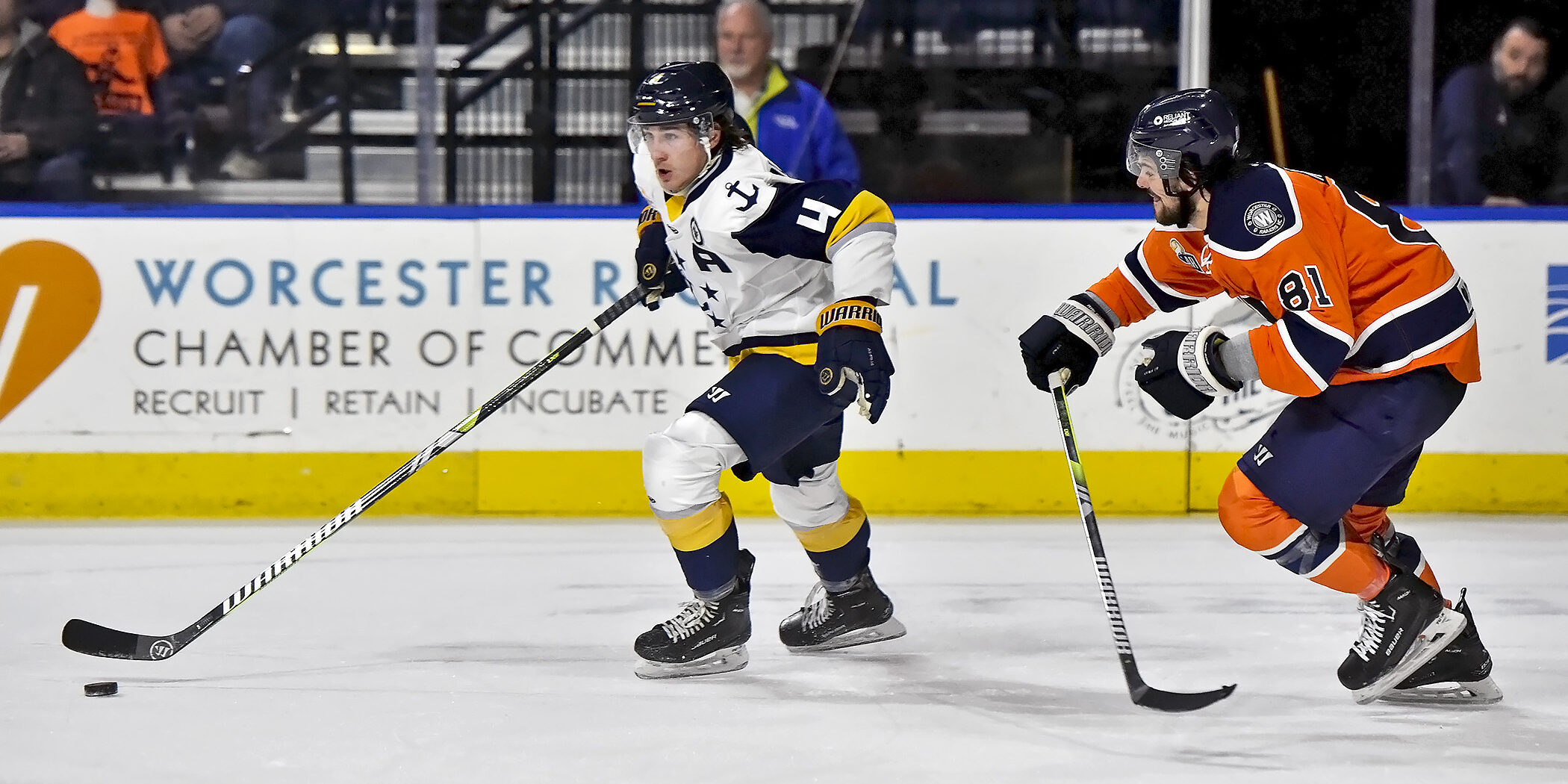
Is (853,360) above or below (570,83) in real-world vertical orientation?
below

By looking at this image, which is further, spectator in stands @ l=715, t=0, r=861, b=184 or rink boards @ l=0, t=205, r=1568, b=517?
spectator in stands @ l=715, t=0, r=861, b=184

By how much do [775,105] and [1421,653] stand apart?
9.15ft

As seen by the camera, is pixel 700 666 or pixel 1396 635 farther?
pixel 700 666

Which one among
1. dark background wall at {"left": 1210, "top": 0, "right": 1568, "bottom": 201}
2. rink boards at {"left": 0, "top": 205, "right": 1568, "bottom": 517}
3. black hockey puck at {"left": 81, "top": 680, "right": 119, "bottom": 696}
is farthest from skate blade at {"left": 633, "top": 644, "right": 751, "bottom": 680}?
dark background wall at {"left": 1210, "top": 0, "right": 1568, "bottom": 201}

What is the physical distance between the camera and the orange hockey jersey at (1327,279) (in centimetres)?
255

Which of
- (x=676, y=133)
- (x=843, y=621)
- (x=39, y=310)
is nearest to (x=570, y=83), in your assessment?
(x=39, y=310)

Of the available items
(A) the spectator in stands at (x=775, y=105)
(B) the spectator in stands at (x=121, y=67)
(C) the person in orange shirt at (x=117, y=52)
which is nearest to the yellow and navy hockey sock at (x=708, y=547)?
(A) the spectator in stands at (x=775, y=105)

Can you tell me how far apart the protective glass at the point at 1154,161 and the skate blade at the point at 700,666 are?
1.17 metres

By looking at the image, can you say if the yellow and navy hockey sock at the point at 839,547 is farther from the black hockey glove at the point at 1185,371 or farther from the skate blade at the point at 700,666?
the black hockey glove at the point at 1185,371

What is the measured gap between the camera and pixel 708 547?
3.07 meters

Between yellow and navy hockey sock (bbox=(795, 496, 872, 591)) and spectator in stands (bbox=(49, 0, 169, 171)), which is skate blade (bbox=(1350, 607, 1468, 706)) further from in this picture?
spectator in stands (bbox=(49, 0, 169, 171))

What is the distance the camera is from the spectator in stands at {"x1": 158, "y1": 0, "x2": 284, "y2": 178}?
4.92 meters

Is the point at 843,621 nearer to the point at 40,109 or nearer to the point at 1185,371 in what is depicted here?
the point at 1185,371

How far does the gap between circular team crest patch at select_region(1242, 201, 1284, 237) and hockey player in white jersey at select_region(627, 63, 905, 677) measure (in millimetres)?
684
